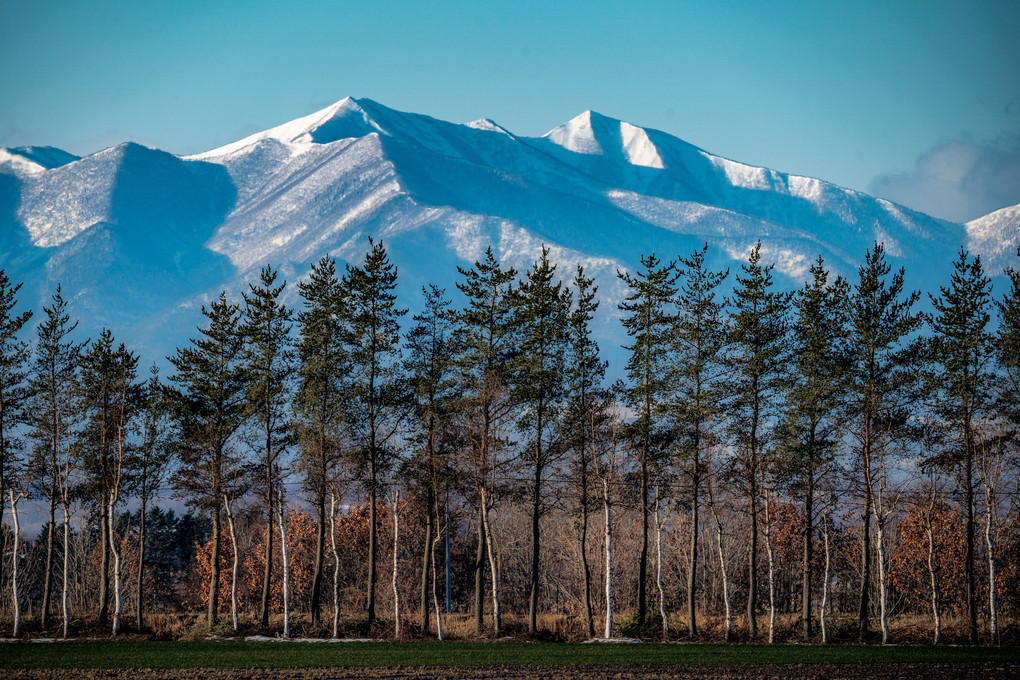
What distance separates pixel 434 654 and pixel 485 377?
12.3m

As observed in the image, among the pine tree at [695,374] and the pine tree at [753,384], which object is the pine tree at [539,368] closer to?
the pine tree at [695,374]

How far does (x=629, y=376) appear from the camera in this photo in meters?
38.0

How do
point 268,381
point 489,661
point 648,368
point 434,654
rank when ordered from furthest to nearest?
1. point 268,381
2. point 648,368
3. point 434,654
4. point 489,661

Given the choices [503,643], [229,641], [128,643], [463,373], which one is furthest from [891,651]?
[128,643]

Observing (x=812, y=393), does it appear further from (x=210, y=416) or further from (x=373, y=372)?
(x=210, y=416)

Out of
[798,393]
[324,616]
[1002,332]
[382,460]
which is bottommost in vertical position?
[324,616]

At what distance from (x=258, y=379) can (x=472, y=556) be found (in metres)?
27.0

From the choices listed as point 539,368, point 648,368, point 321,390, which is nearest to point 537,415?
point 539,368

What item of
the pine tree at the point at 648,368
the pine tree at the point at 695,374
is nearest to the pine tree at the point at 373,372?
the pine tree at the point at 648,368

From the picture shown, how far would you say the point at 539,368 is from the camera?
36.9m

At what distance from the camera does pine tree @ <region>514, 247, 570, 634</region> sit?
36.7m

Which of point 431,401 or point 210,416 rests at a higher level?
point 431,401

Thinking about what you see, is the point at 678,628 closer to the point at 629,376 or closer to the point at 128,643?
the point at 629,376

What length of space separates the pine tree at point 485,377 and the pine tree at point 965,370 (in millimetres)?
18240
